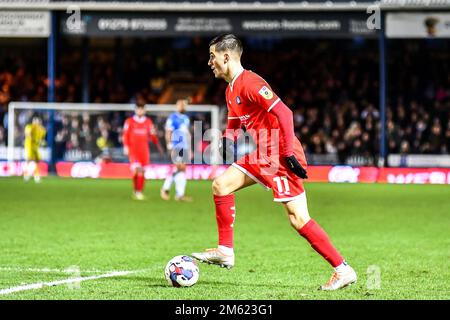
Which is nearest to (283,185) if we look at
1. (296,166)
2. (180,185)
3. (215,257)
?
(296,166)

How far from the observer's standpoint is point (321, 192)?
24.3m

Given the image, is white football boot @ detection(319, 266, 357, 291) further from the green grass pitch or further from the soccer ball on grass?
the soccer ball on grass

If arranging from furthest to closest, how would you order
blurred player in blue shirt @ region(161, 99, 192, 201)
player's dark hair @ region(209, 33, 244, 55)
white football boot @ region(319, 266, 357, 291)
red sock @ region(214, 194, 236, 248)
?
blurred player in blue shirt @ region(161, 99, 192, 201) < red sock @ region(214, 194, 236, 248) < player's dark hair @ region(209, 33, 244, 55) < white football boot @ region(319, 266, 357, 291)

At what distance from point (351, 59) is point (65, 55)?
980 cm

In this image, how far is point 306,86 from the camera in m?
34.0

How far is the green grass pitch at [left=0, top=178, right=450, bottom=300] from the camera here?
9.42 metres

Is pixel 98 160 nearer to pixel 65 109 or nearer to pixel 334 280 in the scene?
pixel 65 109

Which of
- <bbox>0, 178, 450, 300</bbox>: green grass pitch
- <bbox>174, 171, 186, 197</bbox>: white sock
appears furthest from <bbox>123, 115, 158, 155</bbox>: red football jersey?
<bbox>174, 171, 186, 197</bbox>: white sock

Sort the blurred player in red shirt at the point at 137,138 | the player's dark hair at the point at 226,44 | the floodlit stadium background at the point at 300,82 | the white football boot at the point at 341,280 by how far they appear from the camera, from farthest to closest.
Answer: the floodlit stadium background at the point at 300,82
the blurred player in red shirt at the point at 137,138
the player's dark hair at the point at 226,44
the white football boot at the point at 341,280

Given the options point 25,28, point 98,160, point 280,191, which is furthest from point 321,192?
point 280,191

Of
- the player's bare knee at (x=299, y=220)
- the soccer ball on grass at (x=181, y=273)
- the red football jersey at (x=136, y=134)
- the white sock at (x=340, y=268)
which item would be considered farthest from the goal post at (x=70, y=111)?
the white sock at (x=340, y=268)

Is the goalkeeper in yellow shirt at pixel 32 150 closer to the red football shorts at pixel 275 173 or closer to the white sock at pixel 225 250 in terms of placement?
the white sock at pixel 225 250

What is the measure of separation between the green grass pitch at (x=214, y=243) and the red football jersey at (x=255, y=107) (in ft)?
4.41

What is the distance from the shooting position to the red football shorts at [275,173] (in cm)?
931
